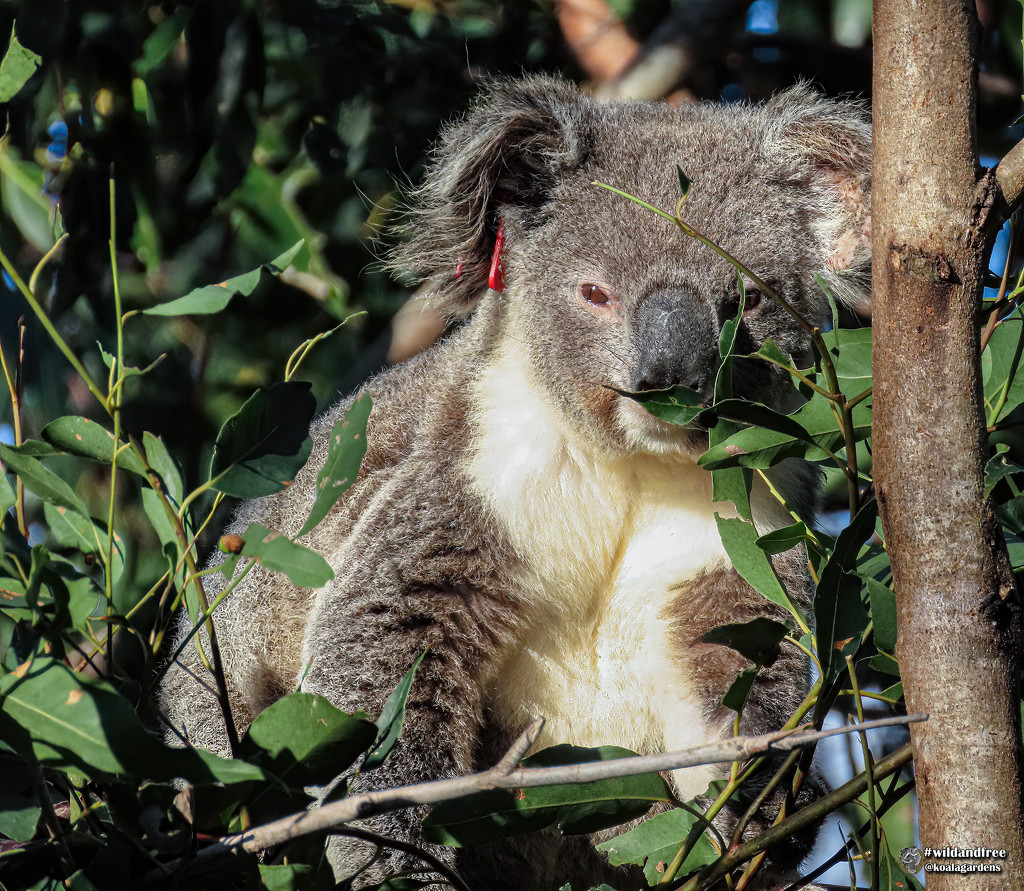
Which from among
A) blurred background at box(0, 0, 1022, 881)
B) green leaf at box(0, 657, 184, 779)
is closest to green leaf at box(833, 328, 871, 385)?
green leaf at box(0, 657, 184, 779)

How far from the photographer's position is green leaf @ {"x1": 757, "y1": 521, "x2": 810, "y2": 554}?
49.7 inches

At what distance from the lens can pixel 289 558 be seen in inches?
43.9

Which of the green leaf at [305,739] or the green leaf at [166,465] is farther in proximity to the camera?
the green leaf at [166,465]

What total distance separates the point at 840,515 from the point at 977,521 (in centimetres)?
220

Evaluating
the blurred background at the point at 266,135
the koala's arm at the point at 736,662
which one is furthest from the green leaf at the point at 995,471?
the blurred background at the point at 266,135

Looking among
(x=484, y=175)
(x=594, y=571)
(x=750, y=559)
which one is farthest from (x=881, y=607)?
(x=484, y=175)

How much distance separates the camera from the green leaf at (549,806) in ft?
3.89

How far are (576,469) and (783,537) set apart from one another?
1.03m

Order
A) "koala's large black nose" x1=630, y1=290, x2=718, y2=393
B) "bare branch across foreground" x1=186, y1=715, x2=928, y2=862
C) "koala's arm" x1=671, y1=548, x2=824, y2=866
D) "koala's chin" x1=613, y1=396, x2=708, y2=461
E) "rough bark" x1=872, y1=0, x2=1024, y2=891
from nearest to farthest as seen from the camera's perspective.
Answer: "bare branch across foreground" x1=186, y1=715, x2=928, y2=862 < "rough bark" x1=872, y1=0, x2=1024, y2=891 < "koala's large black nose" x1=630, y1=290, x2=718, y2=393 < "koala's chin" x1=613, y1=396, x2=708, y2=461 < "koala's arm" x1=671, y1=548, x2=824, y2=866

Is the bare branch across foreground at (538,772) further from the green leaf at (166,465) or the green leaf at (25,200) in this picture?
Result: the green leaf at (25,200)

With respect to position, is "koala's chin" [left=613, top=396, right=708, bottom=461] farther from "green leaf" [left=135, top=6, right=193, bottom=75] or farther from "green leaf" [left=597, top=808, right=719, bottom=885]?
"green leaf" [left=135, top=6, right=193, bottom=75]

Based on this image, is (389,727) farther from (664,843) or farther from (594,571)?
(594,571)

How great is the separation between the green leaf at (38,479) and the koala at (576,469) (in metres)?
0.89

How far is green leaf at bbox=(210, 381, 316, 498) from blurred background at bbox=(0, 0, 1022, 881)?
1.98m
